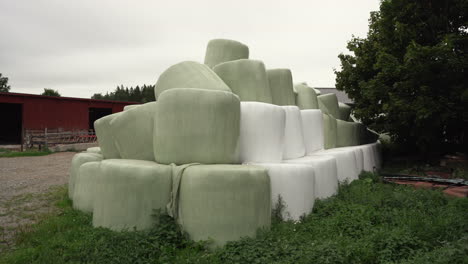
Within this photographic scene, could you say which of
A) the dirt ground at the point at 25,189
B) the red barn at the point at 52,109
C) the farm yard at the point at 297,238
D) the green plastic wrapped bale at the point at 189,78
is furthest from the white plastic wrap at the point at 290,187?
the red barn at the point at 52,109

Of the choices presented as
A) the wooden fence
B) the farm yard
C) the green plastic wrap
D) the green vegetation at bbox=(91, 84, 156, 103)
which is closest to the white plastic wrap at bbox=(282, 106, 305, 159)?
the green plastic wrap

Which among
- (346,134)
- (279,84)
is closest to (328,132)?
(346,134)

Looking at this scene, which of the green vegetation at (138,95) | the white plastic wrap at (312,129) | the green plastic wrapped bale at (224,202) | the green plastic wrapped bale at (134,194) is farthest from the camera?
the green vegetation at (138,95)

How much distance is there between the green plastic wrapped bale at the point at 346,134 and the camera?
34.8 ft

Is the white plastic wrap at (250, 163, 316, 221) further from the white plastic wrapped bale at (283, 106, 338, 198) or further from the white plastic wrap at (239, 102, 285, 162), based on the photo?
the white plastic wrapped bale at (283, 106, 338, 198)

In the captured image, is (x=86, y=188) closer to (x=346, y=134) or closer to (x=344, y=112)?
(x=346, y=134)

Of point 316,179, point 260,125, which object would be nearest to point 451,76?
point 316,179

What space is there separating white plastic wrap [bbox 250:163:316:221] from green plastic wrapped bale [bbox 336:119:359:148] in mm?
5491

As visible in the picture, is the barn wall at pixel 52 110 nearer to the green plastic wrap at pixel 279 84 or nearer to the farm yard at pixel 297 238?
the farm yard at pixel 297 238

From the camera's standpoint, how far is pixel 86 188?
6.37 m

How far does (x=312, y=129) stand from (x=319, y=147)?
599 mm

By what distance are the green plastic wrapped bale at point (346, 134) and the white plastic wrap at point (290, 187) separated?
216 inches

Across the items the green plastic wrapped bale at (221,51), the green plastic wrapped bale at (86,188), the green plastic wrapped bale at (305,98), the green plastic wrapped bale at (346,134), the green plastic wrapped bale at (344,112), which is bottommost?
the green plastic wrapped bale at (86,188)

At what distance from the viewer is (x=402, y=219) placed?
5.37 meters
